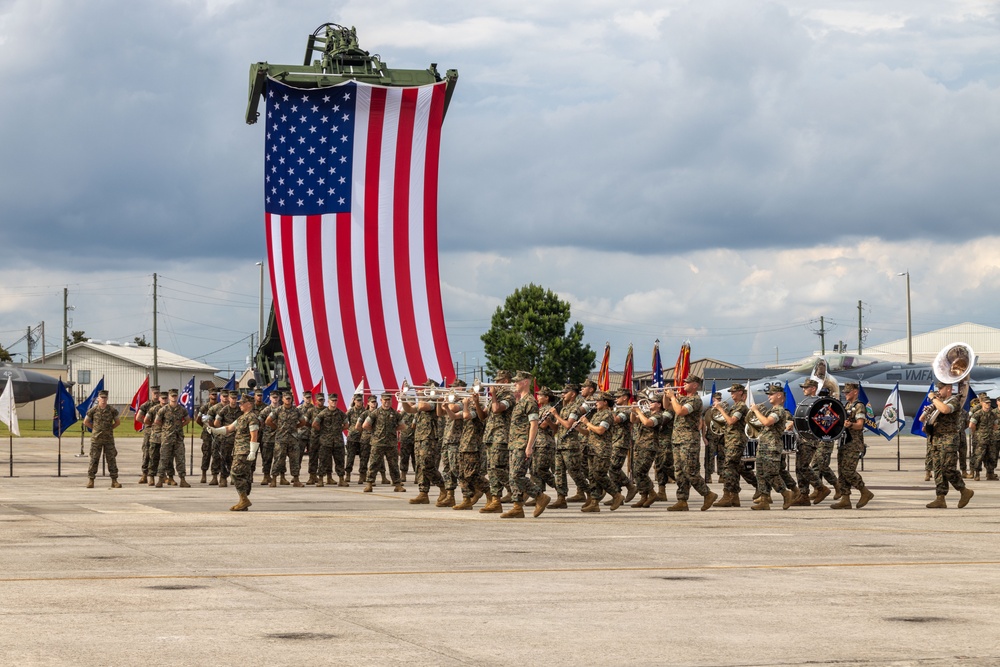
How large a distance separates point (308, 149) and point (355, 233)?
2525 mm

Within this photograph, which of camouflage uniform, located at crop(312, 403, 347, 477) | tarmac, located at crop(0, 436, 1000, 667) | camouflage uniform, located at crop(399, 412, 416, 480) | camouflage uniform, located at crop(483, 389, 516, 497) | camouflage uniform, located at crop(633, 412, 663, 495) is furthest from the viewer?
camouflage uniform, located at crop(312, 403, 347, 477)

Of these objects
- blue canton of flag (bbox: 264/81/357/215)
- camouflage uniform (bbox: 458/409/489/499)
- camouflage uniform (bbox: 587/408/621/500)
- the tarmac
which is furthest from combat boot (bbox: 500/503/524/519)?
blue canton of flag (bbox: 264/81/357/215)

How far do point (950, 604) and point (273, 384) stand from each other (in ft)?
89.2

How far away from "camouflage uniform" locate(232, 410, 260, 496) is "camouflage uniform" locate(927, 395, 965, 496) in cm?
890

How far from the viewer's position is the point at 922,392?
142 feet

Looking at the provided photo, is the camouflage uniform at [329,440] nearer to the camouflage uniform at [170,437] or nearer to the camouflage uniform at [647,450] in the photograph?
the camouflage uniform at [170,437]

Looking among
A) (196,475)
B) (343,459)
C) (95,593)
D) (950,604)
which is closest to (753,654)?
(950,604)

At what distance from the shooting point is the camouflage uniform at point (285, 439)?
2275cm

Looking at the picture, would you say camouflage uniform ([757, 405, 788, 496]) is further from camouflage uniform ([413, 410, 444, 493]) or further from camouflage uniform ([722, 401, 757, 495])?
camouflage uniform ([413, 410, 444, 493])

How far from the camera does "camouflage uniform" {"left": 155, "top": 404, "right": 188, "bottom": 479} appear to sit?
877 inches

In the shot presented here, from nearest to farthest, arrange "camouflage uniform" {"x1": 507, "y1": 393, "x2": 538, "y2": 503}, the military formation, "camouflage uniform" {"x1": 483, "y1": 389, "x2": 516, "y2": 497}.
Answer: "camouflage uniform" {"x1": 507, "y1": 393, "x2": 538, "y2": 503} → "camouflage uniform" {"x1": 483, "y1": 389, "x2": 516, "y2": 497} → the military formation

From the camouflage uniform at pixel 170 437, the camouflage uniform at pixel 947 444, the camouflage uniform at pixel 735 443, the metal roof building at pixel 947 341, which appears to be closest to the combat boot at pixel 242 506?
the camouflage uniform at pixel 170 437

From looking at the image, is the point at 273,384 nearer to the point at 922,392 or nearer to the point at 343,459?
the point at 343,459

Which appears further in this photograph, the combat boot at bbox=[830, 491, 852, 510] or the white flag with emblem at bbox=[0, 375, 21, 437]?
the white flag with emblem at bbox=[0, 375, 21, 437]
